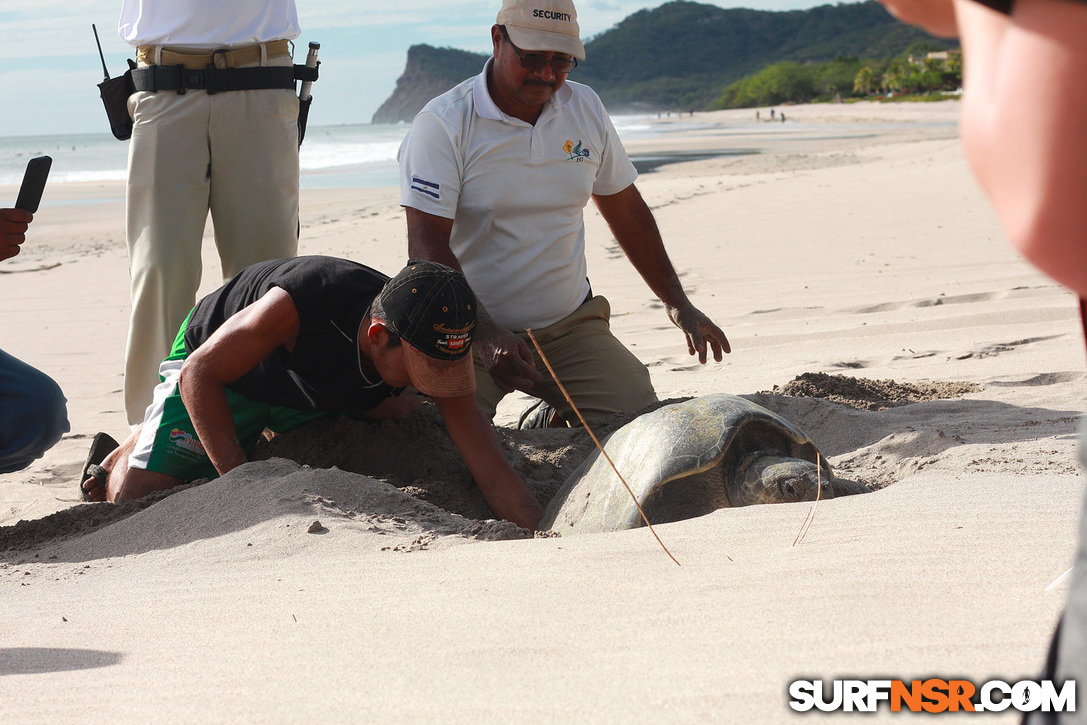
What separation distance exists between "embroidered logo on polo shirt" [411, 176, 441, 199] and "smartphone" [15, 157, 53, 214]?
1177 millimetres

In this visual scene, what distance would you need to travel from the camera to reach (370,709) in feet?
4.36

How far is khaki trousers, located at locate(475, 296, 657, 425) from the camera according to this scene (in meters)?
3.59

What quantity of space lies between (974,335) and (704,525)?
3212mm

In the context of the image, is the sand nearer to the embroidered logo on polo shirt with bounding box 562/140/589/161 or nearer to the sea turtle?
the sea turtle

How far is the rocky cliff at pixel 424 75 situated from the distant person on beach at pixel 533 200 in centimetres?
13902

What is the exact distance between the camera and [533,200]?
3.52 metres

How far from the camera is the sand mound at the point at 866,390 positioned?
3674 mm

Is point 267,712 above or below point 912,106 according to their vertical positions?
above

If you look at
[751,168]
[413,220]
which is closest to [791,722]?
[413,220]

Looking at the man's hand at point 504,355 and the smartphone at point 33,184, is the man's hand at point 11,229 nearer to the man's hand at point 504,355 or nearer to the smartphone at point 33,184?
the smartphone at point 33,184

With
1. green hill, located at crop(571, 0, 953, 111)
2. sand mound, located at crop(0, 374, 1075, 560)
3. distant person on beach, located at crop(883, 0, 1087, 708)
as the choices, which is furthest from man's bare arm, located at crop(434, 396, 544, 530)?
green hill, located at crop(571, 0, 953, 111)

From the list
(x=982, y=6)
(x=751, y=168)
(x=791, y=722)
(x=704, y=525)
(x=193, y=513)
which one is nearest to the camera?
(x=982, y=6)

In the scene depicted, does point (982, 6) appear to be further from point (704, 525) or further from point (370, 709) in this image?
Result: point (704, 525)

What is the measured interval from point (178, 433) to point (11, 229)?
0.83 metres
